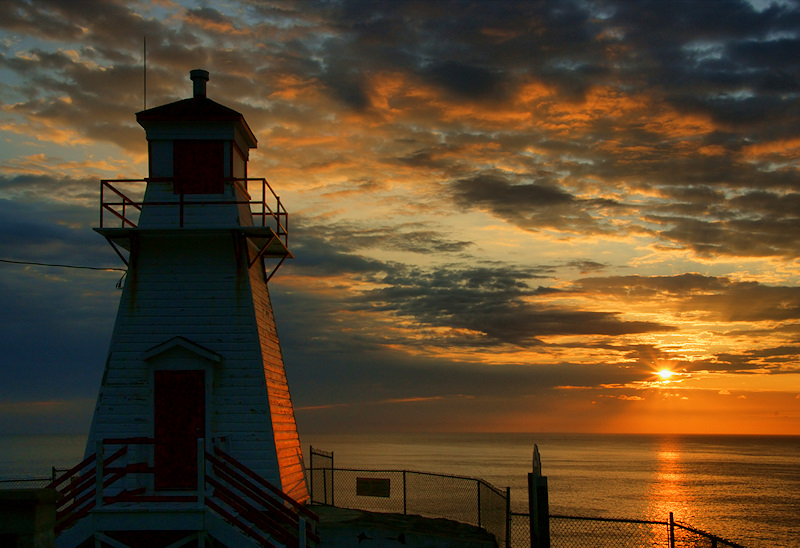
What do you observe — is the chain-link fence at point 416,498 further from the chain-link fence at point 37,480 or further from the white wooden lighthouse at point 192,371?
the chain-link fence at point 37,480

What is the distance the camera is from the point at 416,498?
5550cm

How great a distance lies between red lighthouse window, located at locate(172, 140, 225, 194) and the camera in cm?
1764

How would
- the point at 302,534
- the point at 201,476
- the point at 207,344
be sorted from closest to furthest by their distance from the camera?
the point at 302,534, the point at 201,476, the point at 207,344

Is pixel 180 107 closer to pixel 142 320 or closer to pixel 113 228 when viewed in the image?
A: pixel 113 228

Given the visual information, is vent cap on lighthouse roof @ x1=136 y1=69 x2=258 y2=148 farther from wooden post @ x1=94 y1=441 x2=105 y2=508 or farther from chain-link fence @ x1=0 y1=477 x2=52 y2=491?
chain-link fence @ x1=0 y1=477 x2=52 y2=491

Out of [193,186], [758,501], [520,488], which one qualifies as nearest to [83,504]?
[193,186]

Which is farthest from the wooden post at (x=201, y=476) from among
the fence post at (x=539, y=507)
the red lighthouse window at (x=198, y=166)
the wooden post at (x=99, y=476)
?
the red lighthouse window at (x=198, y=166)

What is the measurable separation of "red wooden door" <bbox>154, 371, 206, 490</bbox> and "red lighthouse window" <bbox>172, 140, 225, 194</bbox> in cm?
456

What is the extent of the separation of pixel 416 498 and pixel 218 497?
4208cm

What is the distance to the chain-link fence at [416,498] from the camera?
1734cm

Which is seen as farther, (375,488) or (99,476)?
(375,488)

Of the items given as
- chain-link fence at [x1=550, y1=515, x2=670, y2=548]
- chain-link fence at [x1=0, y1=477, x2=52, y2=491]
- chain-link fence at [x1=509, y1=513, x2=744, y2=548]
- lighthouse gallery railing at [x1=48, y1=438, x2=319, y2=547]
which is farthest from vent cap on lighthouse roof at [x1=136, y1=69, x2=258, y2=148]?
chain-link fence at [x1=550, y1=515, x2=670, y2=548]

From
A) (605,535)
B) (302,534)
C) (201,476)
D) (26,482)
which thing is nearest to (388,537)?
(302,534)

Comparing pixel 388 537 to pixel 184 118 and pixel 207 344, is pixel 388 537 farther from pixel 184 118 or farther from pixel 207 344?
pixel 184 118
